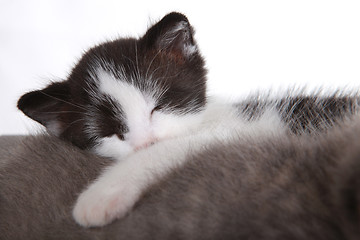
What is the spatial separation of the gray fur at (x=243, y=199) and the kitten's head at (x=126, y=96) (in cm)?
24

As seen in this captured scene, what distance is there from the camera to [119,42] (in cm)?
117

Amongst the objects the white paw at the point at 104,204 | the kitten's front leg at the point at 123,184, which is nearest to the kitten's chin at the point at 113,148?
the kitten's front leg at the point at 123,184

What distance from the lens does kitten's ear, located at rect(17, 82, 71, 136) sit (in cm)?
104

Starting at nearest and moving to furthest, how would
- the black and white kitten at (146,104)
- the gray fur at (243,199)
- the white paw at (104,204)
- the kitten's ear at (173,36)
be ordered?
the gray fur at (243,199) < the white paw at (104,204) < the black and white kitten at (146,104) < the kitten's ear at (173,36)

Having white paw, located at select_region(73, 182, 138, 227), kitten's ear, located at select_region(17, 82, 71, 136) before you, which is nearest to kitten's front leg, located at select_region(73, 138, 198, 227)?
white paw, located at select_region(73, 182, 138, 227)

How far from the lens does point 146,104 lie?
1.02m

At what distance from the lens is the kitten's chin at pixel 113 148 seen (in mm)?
996

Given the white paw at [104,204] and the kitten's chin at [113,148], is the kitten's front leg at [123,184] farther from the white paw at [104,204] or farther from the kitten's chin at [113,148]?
the kitten's chin at [113,148]

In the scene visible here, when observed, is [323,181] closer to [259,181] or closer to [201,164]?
[259,181]

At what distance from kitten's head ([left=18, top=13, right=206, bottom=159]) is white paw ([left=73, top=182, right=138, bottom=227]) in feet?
0.85

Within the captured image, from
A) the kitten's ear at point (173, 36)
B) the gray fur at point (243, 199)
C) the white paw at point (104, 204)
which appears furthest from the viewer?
the kitten's ear at point (173, 36)

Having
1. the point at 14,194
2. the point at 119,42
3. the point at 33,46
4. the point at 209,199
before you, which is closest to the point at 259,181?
the point at 209,199

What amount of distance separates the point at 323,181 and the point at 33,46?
1931mm

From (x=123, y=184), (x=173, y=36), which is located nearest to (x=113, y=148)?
(x=123, y=184)
